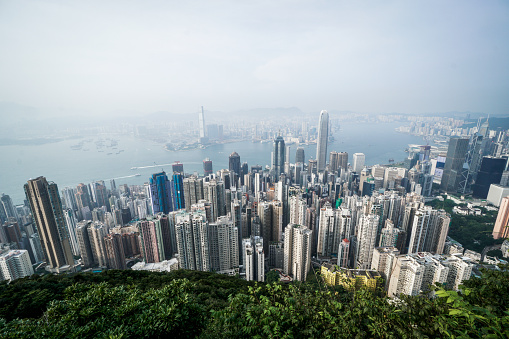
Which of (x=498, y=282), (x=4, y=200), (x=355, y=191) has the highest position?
(x=498, y=282)

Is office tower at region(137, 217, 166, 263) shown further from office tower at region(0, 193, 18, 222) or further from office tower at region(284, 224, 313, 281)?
office tower at region(0, 193, 18, 222)

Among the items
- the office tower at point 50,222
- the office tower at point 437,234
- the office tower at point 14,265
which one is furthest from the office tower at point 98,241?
the office tower at point 437,234

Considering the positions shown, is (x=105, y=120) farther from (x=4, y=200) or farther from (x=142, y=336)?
(x=142, y=336)

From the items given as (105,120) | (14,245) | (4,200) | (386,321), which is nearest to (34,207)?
(14,245)

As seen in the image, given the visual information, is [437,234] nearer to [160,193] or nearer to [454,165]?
[454,165]

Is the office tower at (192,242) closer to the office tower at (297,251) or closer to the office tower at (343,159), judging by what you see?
the office tower at (297,251)

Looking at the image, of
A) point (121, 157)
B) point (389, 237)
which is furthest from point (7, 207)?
point (389, 237)

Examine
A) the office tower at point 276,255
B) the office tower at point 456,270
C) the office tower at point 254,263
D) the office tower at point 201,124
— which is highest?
the office tower at point 201,124
